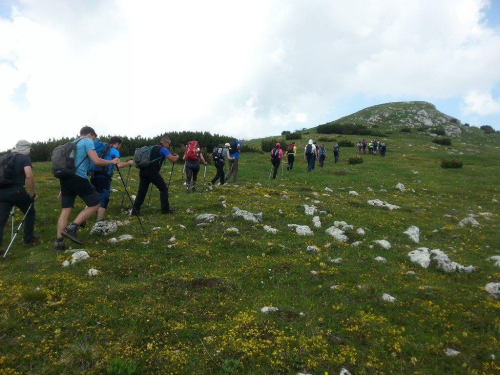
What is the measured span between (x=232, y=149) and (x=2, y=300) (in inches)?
551

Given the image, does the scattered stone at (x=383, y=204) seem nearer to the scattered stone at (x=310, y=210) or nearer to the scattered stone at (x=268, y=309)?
the scattered stone at (x=310, y=210)

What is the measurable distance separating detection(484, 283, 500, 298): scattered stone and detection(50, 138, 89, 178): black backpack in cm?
968

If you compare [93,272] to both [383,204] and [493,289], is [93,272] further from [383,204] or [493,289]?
[383,204]

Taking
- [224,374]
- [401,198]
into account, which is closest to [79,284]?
[224,374]

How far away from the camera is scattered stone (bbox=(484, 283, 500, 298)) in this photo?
281 inches

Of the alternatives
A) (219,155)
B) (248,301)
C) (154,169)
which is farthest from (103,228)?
(219,155)

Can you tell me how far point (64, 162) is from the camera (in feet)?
26.6

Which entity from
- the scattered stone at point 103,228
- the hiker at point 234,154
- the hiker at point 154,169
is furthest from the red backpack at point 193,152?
the scattered stone at point 103,228

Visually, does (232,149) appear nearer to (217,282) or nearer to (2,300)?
(217,282)

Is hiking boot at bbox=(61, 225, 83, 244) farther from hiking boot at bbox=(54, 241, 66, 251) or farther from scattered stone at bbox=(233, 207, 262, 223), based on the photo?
scattered stone at bbox=(233, 207, 262, 223)

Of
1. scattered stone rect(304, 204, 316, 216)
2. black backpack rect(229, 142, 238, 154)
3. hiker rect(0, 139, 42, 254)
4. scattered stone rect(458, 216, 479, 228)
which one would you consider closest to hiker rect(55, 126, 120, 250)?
hiker rect(0, 139, 42, 254)

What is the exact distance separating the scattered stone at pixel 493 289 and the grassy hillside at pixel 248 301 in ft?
0.67

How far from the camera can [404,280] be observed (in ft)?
25.3

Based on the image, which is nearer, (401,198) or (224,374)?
(224,374)
